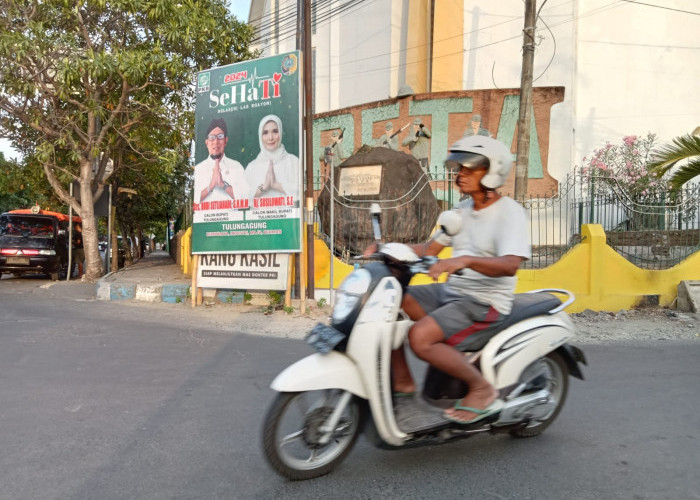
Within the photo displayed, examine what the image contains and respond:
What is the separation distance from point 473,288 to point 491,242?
0.87 feet

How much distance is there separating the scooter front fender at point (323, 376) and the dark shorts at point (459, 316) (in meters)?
0.52

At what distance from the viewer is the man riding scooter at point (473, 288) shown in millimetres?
2865

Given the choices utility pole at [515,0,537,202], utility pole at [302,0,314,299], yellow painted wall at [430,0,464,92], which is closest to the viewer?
utility pole at [302,0,314,299]

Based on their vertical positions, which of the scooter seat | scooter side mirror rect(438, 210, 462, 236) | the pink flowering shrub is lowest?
the scooter seat

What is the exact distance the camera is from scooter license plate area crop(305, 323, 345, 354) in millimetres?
2686

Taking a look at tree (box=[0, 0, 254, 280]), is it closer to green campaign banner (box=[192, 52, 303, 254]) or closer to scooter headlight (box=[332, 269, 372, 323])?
green campaign banner (box=[192, 52, 303, 254])

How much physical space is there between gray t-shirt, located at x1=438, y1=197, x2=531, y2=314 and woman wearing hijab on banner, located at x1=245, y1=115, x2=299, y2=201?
550 centimetres

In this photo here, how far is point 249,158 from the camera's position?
8.84 metres

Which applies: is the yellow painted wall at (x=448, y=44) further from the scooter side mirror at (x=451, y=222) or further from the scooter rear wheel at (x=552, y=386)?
the scooter side mirror at (x=451, y=222)

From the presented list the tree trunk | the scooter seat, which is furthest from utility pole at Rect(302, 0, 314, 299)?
the tree trunk

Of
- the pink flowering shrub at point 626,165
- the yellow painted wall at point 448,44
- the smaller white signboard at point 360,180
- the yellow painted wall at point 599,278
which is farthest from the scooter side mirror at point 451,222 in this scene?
the yellow painted wall at point 448,44

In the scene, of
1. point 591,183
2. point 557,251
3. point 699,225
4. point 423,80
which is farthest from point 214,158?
point 423,80

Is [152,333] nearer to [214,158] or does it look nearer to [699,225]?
[214,158]

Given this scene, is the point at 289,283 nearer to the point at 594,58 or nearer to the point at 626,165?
the point at 626,165
